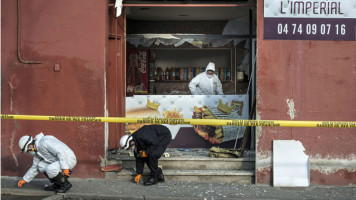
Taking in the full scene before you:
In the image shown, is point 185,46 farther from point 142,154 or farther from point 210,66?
point 142,154

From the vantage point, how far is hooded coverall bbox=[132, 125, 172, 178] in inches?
304

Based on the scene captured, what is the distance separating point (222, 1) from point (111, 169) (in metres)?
4.03

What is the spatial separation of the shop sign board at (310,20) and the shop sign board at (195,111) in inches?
82.2

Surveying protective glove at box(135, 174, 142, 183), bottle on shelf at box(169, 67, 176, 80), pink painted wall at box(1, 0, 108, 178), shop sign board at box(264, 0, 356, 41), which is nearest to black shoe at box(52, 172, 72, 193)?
pink painted wall at box(1, 0, 108, 178)

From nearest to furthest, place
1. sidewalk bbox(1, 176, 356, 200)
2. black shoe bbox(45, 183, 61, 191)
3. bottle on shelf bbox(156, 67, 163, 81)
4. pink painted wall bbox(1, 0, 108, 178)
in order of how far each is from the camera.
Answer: sidewalk bbox(1, 176, 356, 200) → black shoe bbox(45, 183, 61, 191) → pink painted wall bbox(1, 0, 108, 178) → bottle on shelf bbox(156, 67, 163, 81)

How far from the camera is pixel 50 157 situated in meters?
7.37

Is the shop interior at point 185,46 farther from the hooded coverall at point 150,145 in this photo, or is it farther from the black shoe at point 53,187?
the black shoe at point 53,187

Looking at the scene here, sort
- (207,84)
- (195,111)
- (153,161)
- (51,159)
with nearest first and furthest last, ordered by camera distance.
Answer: (51,159), (153,161), (195,111), (207,84)

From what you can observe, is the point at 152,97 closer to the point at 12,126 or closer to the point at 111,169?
the point at 111,169

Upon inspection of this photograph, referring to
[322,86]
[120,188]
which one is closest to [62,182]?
[120,188]

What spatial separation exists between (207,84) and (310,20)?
2.96 m

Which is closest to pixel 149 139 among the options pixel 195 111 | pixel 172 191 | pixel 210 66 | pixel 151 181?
pixel 151 181

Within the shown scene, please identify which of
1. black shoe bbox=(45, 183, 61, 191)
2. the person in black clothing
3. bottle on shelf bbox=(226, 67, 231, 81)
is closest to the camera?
black shoe bbox=(45, 183, 61, 191)

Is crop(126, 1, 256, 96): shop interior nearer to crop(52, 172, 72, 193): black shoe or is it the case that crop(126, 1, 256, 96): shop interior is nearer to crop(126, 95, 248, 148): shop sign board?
crop(126, 95, 248, 148): shop sign board
